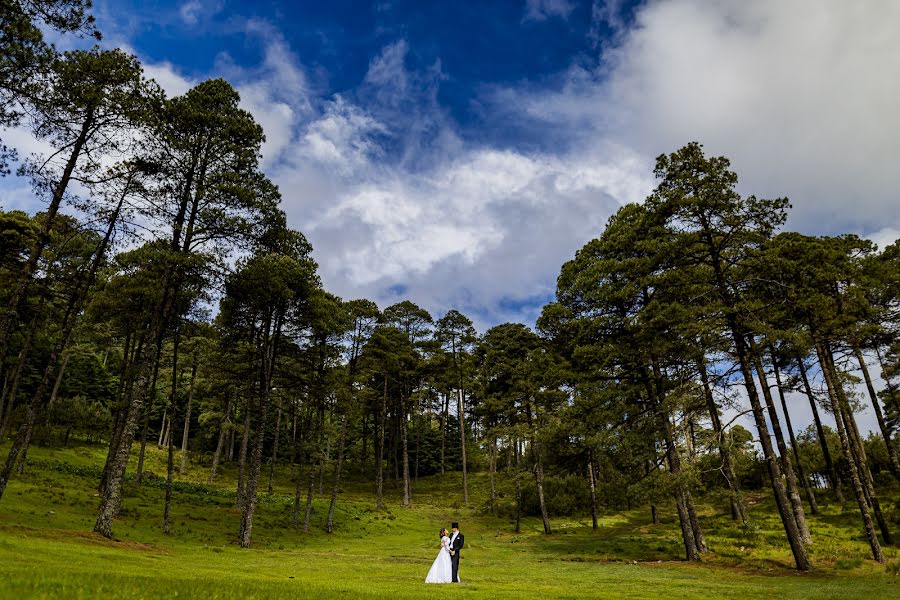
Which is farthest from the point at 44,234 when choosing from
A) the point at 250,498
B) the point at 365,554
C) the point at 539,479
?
the point at 539,479

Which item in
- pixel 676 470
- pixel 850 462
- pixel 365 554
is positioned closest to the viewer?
pixel 676 470

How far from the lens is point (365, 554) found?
2361cm

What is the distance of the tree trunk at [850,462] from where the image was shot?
721 inches

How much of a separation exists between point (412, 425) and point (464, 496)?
77.2 ft

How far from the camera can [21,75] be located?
560 inches

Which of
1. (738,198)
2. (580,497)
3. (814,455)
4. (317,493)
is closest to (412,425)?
(317,493)

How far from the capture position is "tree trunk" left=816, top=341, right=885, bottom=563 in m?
18.3

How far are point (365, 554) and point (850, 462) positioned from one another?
2264 cm

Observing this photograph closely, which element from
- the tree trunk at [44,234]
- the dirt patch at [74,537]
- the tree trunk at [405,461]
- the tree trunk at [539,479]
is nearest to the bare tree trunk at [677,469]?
the tree trunk at [539,479]

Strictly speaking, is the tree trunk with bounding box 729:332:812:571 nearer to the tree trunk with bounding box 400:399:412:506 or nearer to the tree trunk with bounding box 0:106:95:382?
the tree trunk with bounding box 0:106:95:382

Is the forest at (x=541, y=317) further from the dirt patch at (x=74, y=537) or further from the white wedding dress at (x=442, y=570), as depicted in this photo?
the white wedding dress at (x=442, y=570)

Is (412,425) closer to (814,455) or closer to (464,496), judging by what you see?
(464,496)

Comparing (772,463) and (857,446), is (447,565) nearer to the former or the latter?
(772,463)

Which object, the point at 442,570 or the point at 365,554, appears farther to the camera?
the point at 365,554
